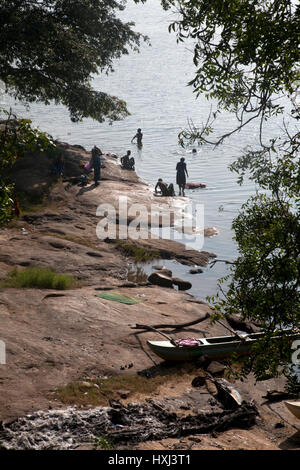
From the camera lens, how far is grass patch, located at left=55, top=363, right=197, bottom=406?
9305 millimetres

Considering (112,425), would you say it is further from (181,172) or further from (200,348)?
(181,172)

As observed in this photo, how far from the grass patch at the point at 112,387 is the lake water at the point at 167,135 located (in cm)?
624

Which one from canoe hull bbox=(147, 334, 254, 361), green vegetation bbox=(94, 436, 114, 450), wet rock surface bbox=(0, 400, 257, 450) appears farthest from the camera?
canoe hull bbox=(147, 334, 254, 361)

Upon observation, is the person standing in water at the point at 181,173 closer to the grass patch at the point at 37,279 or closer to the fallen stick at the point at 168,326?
the grass patch at the point at 37,279

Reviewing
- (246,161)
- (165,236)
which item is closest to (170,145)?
(165,236)

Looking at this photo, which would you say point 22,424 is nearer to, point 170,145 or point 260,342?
point 260,342

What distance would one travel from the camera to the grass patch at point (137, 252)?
63.9 ft

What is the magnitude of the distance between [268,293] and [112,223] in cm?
1542

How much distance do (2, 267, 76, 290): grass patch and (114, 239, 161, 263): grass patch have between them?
4768 millimetres

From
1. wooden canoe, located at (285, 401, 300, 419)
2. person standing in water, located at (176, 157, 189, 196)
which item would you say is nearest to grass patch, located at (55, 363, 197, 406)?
wooden canoe, located at (285, 401, 300, 419)

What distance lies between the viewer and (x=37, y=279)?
1445cm

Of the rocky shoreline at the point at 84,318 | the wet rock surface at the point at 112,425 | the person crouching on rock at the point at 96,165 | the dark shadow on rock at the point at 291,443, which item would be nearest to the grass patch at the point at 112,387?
the rocky shoreline at the point at 84,318

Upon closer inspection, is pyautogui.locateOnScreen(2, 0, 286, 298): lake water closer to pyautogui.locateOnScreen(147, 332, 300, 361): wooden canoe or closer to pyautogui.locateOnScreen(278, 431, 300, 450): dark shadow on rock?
pyautogui.locateOnScreen(147, 332, 300, 361): wooden canoe

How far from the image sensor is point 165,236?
72.9 ft
